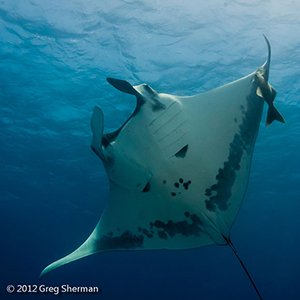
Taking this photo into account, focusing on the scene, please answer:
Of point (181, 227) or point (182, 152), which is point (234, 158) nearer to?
point (182, 152)

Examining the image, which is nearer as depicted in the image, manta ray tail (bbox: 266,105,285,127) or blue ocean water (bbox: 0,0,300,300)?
manta ray tail (bbox: 266,105,285,127)

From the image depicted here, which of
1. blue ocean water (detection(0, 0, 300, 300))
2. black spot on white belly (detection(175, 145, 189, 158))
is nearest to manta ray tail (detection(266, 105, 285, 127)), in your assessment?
black spot on white belly (detection(175, 145, 189, 158))

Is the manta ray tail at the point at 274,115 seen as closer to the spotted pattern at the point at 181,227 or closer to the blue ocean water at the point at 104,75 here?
the spotted pattern at the point at 181,227

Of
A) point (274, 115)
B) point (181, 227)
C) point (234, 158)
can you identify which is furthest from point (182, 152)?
point (274, 115)

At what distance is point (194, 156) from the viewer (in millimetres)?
2809

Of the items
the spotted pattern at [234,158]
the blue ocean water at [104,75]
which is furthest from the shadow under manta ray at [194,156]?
the blue ocean water at [104,75]

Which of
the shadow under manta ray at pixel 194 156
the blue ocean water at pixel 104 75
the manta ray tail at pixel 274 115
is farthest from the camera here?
the blue ocean water at pixel 104 75

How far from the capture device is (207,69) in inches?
387

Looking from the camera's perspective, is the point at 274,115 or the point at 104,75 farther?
the point at 104,75

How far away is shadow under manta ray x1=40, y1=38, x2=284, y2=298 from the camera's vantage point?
276cm

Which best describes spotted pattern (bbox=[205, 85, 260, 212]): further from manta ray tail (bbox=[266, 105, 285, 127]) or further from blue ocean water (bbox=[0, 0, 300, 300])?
blue ocean water (bbox=[0, 0, 300, 300])

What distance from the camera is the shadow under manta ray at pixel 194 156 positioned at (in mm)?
2756

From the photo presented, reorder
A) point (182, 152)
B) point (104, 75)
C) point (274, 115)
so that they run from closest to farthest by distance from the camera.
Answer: point (182, 152), point (274, 115), point (104, 75)

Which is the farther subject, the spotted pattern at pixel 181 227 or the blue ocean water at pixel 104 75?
the blue ocean water at pixel 104 75
